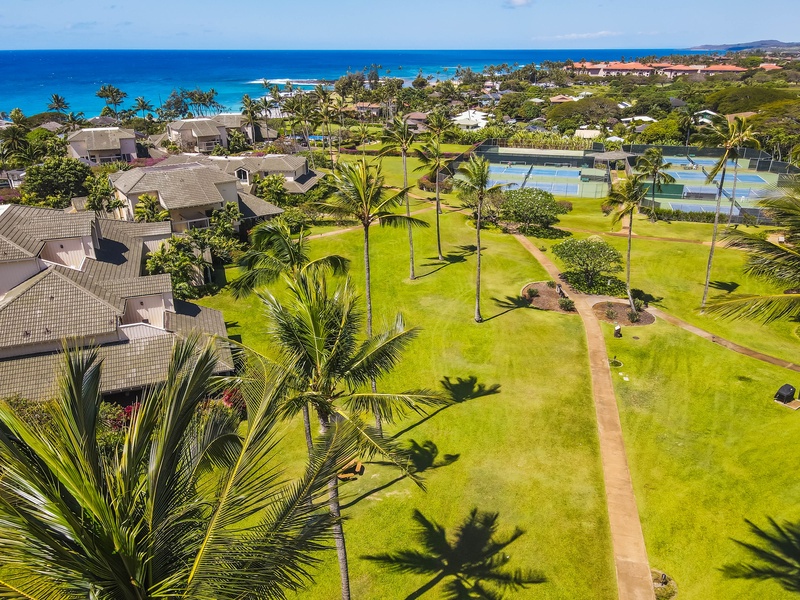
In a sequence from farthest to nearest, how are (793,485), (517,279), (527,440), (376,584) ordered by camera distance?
1. (517,279)
2. (527,440)
3. (793,485)
4. (376,584)

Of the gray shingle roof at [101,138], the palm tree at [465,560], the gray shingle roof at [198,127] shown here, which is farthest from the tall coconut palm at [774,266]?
the gray shingle roof at [198,127]

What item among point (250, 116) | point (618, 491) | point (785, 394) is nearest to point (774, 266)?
point (618, 491)

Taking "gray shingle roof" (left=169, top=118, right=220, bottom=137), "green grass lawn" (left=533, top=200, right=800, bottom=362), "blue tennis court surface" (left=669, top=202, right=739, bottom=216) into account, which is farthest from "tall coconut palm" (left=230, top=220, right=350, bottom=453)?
"gray shingle roof" (left=169, top=118, right=220, bottom=137)

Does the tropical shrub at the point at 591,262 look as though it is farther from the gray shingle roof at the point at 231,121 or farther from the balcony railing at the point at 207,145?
the gray shingle roof at the point at 231,121

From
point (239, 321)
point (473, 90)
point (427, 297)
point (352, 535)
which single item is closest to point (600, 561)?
point (352, 535)

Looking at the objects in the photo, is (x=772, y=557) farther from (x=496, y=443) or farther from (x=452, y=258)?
(x=452, y=258)

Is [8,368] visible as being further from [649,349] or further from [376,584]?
[649,349]
